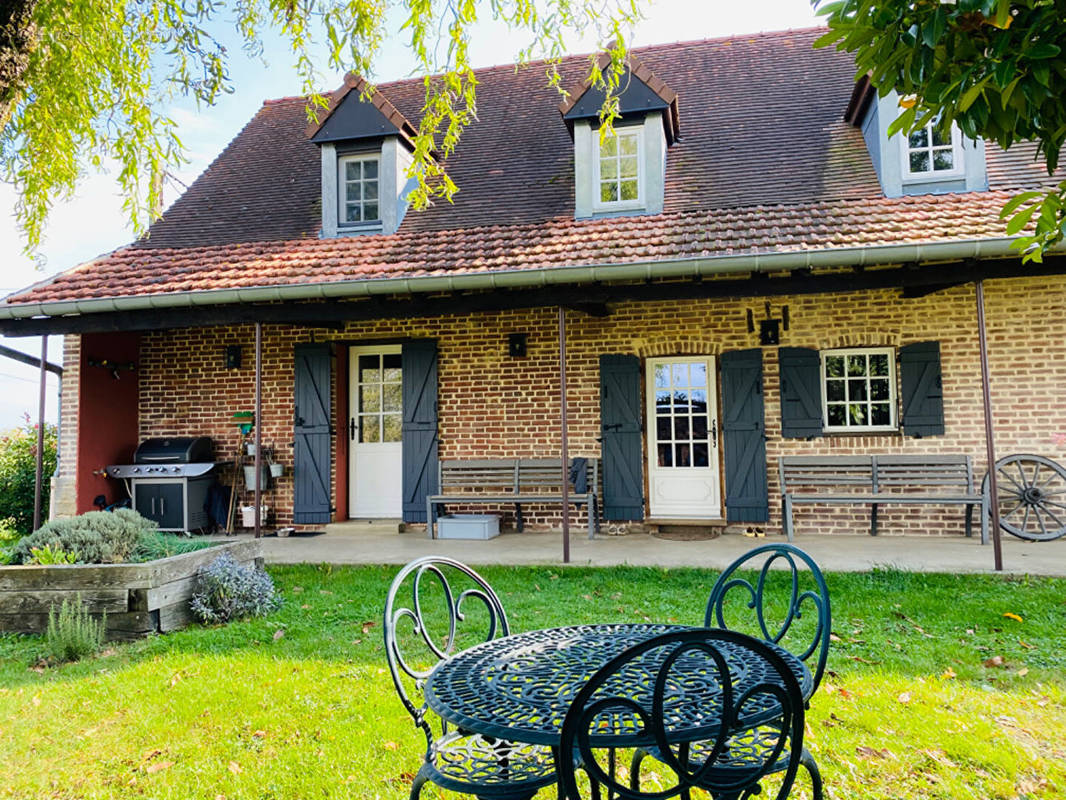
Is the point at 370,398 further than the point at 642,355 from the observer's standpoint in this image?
Yes

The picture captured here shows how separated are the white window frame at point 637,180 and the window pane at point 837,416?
3.19 metres

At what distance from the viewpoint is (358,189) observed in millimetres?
9023

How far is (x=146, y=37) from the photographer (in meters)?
3.43

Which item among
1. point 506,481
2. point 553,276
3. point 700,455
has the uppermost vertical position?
point 553,276

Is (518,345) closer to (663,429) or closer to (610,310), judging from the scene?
(610,310)

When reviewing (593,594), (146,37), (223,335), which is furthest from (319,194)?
(593,594)

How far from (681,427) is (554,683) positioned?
258 inches

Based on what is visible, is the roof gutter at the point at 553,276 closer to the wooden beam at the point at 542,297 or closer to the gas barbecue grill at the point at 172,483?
the wooden beam at the point at 542,297

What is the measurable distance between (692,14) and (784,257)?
10.5 ft

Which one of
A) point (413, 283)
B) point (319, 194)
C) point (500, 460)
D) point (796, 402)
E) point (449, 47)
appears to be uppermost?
point (319, 194)

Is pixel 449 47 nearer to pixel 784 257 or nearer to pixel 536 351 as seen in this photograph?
pixel 784 257

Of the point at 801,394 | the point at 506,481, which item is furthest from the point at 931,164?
the point at 506,481

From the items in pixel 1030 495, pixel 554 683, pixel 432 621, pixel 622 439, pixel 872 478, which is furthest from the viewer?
pixel 622 439

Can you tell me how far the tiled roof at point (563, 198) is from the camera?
273 inches
